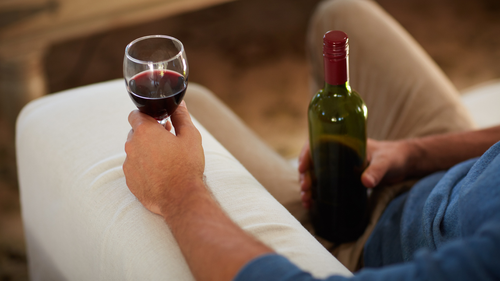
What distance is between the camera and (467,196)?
1.76ft

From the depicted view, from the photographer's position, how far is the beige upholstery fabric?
577 mm

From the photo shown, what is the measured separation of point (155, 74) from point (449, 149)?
1.93 feet

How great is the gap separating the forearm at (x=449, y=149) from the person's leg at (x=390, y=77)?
123 millimetres

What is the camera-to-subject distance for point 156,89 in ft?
2.18

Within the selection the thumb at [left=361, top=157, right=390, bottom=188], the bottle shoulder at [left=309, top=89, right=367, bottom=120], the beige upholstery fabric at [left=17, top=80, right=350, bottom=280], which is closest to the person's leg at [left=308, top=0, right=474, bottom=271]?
the thumb at [left=361, top=157, right=390, bottom=188]

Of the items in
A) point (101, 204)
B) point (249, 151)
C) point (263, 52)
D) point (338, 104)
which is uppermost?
point (338, 104)

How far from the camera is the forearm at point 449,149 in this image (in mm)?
877

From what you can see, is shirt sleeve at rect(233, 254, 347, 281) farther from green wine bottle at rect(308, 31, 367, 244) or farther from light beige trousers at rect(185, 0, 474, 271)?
light beige trousers at rect(185, 0, 474, 271)

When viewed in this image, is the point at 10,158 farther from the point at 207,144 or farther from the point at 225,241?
the point at 225,241

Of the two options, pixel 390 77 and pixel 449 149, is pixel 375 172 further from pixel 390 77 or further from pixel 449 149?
pixel 390 77

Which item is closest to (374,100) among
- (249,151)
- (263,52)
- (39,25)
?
(249,151)

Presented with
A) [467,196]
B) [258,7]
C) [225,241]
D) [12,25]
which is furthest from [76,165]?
[258,7]

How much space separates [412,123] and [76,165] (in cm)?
74

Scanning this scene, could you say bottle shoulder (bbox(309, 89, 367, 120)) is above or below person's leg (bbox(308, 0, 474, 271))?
above
